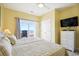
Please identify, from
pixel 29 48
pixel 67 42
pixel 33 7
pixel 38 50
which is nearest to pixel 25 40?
pixel 29 48

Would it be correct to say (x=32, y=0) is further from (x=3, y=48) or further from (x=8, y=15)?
(x=3, y=48)

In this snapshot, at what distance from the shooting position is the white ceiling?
149 centimetres

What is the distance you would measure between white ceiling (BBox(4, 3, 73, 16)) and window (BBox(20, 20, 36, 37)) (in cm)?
18

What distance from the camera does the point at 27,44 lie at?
5.40 ft

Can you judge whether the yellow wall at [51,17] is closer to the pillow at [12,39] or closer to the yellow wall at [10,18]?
the yellow wall at [10,18]

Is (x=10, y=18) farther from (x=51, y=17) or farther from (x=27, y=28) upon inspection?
(x=51, y=17)

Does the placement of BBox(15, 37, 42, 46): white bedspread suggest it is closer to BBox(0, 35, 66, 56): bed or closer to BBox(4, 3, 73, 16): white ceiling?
BBox(0, 35, 66, 56): bed

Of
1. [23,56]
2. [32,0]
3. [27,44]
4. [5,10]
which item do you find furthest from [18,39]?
[32,0]

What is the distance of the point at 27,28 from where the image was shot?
5.40 ft

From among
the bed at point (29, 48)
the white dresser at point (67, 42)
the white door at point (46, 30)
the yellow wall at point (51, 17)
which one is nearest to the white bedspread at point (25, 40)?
the bed at point (29, 48)

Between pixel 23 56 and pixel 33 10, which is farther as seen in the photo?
pixel 33 10

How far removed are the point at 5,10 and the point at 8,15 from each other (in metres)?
0.09

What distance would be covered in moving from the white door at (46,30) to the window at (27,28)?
16cm

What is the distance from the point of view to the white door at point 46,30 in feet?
5.57
